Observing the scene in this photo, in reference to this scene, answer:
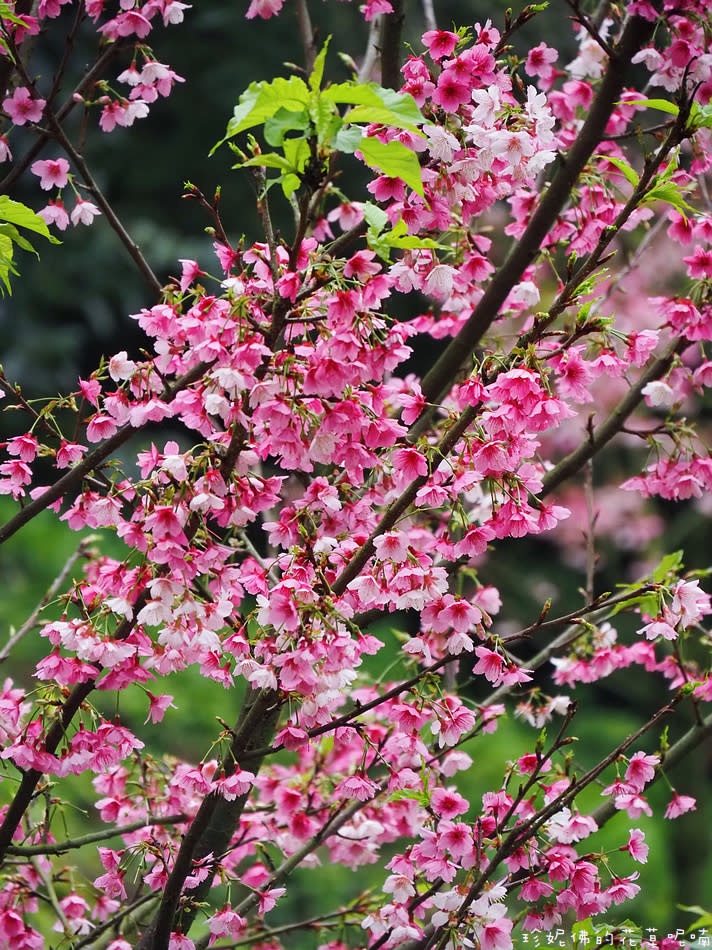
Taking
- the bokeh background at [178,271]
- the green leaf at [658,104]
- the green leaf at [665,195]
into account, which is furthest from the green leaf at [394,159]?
the bokeh background at [178,271]

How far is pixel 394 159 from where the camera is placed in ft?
3.91

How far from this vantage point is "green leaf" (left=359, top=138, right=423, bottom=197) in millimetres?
1180

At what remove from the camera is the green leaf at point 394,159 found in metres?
1.18

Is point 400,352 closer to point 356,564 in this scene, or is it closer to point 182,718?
point 356,564

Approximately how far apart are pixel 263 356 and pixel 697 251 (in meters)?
0.92

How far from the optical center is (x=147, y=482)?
4.32 feet

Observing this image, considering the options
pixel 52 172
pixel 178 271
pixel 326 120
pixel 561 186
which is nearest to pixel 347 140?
pixel 326 120

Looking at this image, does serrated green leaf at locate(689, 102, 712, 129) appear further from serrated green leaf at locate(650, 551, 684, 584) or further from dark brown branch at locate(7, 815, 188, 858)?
dark brown branch at locate(7, 815, 188, 858)

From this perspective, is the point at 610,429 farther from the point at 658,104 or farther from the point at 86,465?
the point at 86,465

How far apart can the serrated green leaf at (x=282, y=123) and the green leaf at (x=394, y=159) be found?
2.9 inches

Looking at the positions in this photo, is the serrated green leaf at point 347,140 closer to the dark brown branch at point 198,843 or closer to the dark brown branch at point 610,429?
the dark brown branch at point 198,843

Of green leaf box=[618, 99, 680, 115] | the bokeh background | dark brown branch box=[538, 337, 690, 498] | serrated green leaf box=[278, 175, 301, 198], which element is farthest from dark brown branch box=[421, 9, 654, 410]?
the bokeh background

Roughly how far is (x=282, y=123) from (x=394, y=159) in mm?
142

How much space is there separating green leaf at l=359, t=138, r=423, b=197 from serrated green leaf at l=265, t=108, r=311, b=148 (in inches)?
2.9
